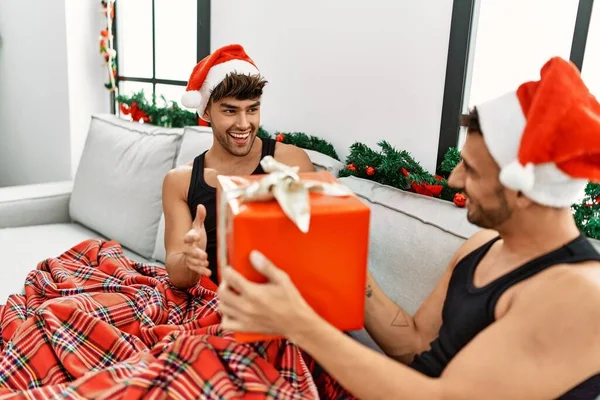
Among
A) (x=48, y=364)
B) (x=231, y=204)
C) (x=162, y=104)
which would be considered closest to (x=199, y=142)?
(x=162, y=104)

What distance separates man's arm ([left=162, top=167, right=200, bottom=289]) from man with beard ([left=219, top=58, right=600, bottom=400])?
58 centimetres

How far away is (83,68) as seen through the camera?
9.68ft

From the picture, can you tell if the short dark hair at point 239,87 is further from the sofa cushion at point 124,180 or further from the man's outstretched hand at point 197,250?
the sofa cushion at point 124,180

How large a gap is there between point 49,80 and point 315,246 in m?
2.75

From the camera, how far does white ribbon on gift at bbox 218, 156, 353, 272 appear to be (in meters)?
0.78

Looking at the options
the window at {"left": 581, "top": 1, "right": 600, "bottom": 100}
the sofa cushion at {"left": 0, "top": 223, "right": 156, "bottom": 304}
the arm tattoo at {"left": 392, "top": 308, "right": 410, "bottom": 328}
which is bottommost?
the sofa cushion at {"left": 0, "top": 223, "right": 156, "bottom": 304}

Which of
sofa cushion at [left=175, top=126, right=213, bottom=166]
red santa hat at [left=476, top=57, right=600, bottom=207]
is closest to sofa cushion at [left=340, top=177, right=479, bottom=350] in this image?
red santa hat at [left=476, top=57, right=600, bottom=207]

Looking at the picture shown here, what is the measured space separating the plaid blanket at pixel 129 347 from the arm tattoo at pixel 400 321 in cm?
17

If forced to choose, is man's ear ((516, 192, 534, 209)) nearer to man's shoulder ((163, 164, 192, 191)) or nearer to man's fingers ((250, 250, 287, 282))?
man's fingers ((250, 250, 287, 282))

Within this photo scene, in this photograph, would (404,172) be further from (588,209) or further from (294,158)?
(588,209)

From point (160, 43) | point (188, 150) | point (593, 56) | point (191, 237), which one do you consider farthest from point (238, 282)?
point (160, 43)

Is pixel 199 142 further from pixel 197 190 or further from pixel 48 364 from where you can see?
pixel 48 364

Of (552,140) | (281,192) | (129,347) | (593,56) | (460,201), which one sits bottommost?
(129,347)

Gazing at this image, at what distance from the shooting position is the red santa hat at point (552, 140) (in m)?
0.71
